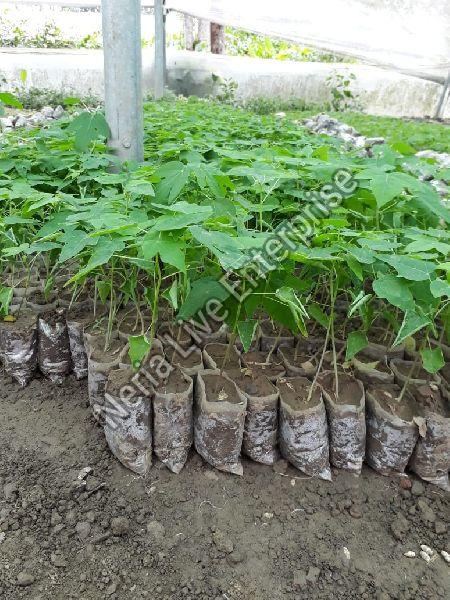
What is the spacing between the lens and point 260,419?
169 centimetres

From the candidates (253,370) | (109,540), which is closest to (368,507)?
(253,370)

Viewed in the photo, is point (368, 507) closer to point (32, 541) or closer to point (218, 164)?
point (32, 541)

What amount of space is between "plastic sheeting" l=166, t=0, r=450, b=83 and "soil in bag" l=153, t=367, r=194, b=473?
5.82 metres

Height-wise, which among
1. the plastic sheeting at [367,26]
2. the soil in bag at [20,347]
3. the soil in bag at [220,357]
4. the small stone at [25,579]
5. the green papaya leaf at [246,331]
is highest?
the plastic sheeting at [367,26]

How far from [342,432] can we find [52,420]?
1.02m

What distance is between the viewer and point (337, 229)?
5.07ft

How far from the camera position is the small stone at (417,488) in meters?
1.68

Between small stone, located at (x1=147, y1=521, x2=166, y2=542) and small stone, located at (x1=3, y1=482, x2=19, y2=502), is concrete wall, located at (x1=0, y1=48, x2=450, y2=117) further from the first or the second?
small stone, located at (x1=147, y1=521, x2=166, y2=542)

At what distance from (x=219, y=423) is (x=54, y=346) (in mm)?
791

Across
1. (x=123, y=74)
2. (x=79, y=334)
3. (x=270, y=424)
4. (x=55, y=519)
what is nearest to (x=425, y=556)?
(x=270, y=424)

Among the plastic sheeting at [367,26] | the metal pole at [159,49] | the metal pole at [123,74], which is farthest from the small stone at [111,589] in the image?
the metal pole at [159,49]

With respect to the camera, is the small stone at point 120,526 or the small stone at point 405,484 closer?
the small stone at point 120,526

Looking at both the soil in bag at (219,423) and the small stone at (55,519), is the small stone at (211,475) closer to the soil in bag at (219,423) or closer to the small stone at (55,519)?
the soil in bag at (219,423)

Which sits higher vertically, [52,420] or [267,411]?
[267,411]
